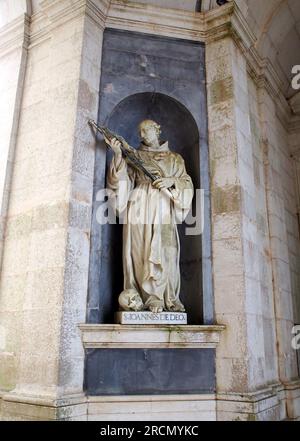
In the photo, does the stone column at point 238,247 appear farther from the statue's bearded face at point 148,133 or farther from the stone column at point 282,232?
the statue's bearded face at point 148,133

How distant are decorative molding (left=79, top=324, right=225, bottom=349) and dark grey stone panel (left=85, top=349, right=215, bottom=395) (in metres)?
0.08

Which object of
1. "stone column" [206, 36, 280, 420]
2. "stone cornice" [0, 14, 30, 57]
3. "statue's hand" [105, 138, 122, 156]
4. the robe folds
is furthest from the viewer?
"stone cornice" [0, 14, 30, 57]

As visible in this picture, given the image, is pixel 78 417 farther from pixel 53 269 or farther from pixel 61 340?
pixel 53 269

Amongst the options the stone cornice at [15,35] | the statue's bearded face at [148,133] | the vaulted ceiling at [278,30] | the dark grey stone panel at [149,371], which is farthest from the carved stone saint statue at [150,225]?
the vaulted ceiling at [278,30]

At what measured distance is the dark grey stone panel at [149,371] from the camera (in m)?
4.45

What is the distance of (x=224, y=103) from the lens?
5684 millimetres

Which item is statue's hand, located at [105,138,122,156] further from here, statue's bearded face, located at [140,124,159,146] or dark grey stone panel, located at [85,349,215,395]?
dark grey stone panel, located at [85,349,215,395]

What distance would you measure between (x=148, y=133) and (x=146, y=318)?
2387 millimetres

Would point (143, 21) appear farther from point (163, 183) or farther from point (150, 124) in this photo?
point (163, 183)

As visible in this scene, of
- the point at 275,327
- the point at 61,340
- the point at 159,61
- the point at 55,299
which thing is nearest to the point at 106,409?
the point at 61,340

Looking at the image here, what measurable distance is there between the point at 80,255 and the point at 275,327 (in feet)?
10.1

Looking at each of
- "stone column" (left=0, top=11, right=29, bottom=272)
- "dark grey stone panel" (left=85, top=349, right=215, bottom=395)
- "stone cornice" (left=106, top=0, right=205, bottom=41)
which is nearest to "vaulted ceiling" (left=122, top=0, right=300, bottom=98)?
"stone cornice" (left=106, top=0, right=205, bottom=41)

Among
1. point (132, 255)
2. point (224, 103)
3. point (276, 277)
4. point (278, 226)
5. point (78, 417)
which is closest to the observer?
point (78, 417)

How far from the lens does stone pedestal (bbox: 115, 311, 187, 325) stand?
15.0ft
